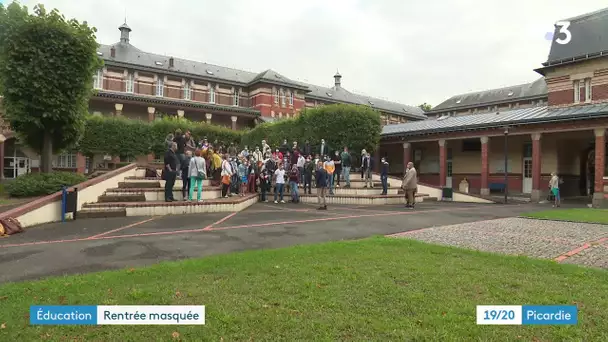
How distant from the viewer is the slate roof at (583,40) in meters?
25.2

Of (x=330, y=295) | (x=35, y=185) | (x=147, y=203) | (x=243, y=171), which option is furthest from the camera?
(x=243, y=171)

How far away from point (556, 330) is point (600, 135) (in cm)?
2123

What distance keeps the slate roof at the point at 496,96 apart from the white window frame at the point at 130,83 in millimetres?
41860

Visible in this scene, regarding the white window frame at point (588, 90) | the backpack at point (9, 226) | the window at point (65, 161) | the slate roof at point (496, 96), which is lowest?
the backpack at point (9, 226)

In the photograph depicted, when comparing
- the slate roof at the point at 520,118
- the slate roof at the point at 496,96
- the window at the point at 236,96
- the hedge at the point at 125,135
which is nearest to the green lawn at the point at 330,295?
the slate roof at the point at 520,118

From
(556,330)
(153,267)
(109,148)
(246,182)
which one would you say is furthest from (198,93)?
(556,330)

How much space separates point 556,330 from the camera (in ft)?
10.9

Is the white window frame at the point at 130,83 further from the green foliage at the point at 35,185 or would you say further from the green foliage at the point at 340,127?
the green foliage at the point at 35,185

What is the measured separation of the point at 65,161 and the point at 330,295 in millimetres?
36659

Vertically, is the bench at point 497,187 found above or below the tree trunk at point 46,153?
below

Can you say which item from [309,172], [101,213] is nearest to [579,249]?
[101,213]

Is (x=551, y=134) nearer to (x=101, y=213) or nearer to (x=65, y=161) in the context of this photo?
(x=101, y=213)

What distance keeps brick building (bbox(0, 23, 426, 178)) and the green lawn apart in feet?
105

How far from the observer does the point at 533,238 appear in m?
8.15
